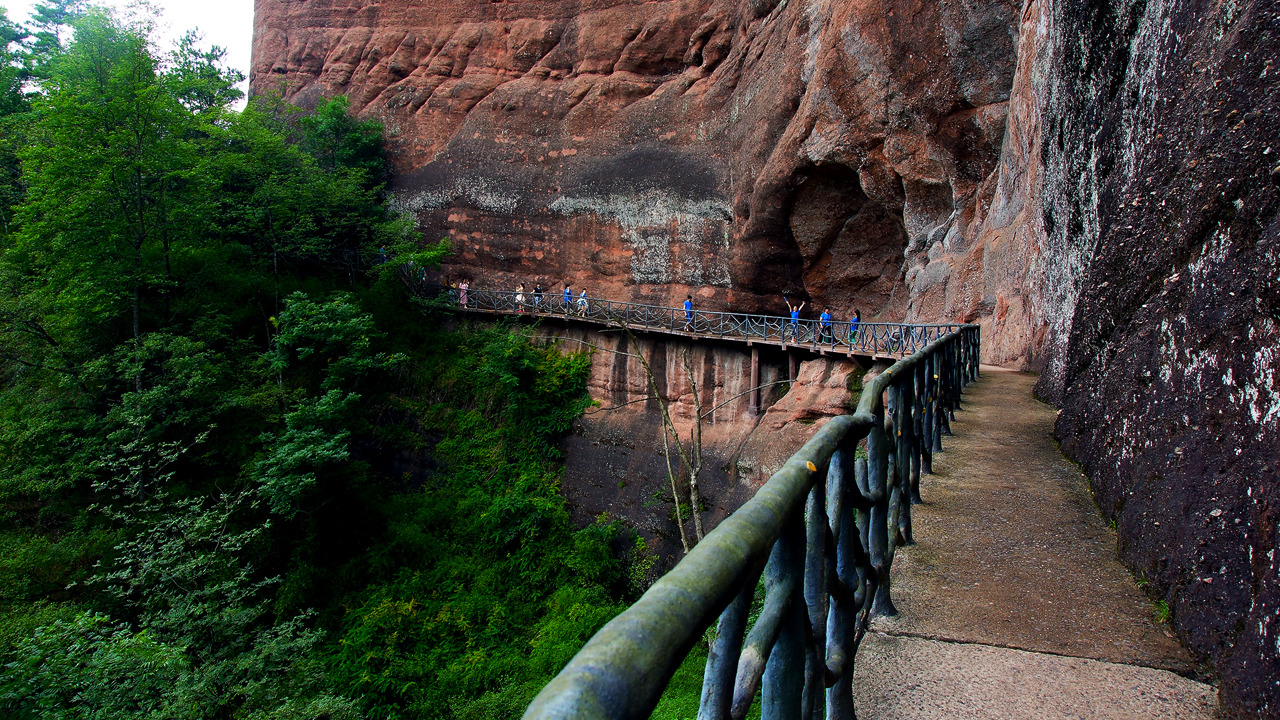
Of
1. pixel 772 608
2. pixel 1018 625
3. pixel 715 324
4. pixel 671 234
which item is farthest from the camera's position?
pixel 671 234

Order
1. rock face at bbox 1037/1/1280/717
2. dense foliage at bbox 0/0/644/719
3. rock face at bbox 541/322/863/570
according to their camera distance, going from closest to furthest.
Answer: rock face at bbox 1037/1/1280/717
dense foliage at bbox 0/0/644/719
rock face at bbox 541/322/863/570

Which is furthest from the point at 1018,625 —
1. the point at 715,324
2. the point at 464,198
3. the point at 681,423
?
the point at 464,198

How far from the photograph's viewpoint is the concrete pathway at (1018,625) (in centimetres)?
185

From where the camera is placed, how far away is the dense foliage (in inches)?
388

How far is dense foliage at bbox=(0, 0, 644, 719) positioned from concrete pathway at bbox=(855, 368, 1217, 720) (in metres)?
9.11

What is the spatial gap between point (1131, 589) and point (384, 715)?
12332 millimetres

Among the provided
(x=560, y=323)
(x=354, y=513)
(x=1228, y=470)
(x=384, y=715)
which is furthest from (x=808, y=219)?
(x=1228, y=470)

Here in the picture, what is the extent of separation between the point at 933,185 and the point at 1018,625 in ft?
49.8

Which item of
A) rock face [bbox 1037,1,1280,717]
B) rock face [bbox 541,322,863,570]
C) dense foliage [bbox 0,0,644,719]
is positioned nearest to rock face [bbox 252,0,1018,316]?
rock face [bbox 541,322,863,570]

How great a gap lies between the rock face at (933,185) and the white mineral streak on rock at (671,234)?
7 cm

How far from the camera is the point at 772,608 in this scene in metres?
1.16

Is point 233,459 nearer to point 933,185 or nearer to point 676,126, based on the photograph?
point 676,126

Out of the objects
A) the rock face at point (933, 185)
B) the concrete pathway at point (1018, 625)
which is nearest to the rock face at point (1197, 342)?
the rock face at point (933, 185)

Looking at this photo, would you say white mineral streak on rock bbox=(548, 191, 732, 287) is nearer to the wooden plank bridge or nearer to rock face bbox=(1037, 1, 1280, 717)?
the wooden plank bridge
